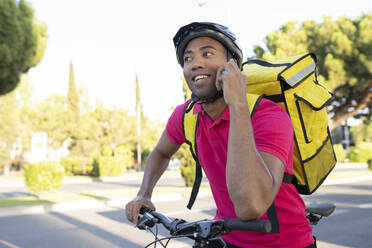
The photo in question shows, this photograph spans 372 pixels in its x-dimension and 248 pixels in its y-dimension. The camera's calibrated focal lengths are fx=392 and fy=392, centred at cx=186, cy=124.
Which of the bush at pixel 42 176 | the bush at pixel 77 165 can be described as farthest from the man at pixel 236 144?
the bush at pixel 77 165

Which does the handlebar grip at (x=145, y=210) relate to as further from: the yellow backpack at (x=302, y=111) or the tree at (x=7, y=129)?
the tree at (x=7, y=129)

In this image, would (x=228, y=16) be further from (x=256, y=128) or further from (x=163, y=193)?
(x=256, y=128)

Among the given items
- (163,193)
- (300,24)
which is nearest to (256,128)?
(163,193)

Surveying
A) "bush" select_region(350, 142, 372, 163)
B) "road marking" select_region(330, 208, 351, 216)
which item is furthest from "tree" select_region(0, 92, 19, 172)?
"road marking" select_region(330, 208, 351, 216)

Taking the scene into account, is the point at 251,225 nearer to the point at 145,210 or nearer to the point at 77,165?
the point at 145,210

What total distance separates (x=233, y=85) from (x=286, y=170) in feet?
1.63

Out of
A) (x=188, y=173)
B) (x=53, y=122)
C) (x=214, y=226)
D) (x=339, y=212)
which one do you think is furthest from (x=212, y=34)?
(x=53, y=122)

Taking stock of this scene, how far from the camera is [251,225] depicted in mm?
1368

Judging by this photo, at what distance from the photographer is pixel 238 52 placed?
1871mm

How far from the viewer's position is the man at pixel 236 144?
1383 mm

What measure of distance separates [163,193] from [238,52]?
12.5m

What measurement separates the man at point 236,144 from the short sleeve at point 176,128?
0.23 m

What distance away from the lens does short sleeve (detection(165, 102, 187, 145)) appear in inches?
90.2

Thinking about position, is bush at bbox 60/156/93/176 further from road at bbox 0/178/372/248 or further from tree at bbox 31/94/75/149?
road at bbox 0/178/372/248
